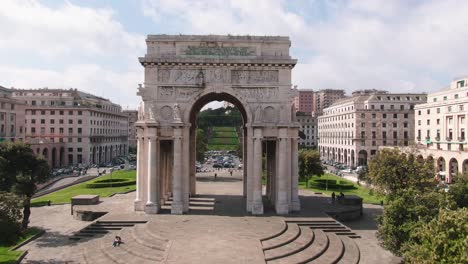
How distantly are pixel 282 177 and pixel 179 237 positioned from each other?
43.1 ft

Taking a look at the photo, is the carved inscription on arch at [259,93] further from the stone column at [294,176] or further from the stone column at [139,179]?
the stone column at [139,179]

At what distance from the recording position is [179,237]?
90.4 ft

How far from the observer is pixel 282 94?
37125 mm

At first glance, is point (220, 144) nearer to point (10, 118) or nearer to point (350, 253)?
point (10, 118)

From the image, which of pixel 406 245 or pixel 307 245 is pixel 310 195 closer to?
pixel 307 245

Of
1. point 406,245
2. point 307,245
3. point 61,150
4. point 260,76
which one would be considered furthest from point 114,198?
point 61,150

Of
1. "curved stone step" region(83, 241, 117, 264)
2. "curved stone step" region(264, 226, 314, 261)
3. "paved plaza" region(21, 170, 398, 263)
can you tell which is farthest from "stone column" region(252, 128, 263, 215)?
"curved stone step" region(83, 241, 117, 264)

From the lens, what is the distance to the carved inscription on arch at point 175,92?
37.0 metres

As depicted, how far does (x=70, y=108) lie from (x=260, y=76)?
75397mm

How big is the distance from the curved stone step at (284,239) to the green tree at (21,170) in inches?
835

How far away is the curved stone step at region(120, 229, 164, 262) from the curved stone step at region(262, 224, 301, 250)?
7565 mm

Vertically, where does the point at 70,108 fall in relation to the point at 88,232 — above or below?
above

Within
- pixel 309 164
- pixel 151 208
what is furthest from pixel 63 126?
pixel 151 208

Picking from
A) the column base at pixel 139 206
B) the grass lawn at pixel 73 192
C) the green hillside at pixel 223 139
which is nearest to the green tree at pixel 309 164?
the grass lawn at pixel 73 192
